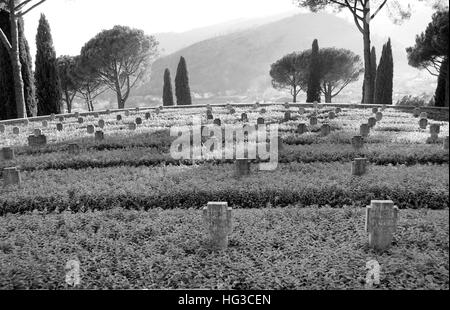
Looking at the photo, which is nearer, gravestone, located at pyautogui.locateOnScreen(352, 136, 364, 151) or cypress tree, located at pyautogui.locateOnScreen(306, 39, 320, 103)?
gravestone, located at pyautogui.locateOnScreen(352, 136, 364, 151)

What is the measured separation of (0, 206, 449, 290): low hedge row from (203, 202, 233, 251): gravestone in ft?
0.59

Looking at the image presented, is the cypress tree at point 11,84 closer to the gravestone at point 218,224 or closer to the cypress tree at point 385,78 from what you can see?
the cypress tree at point 385,78

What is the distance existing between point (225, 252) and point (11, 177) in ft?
20.8

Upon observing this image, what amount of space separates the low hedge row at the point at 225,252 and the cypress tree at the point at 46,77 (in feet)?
89.3

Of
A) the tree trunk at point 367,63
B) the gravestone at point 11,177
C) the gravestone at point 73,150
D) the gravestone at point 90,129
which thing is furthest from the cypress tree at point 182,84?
the gravestone at point 11,177

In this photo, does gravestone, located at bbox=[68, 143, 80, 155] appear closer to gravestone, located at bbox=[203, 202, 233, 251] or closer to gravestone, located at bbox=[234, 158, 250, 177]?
gravestone, located at bbox=[234, 158, 250, 177]

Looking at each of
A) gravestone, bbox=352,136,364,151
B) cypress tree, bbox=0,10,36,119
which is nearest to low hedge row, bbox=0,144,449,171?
gravestone, bbox=352,136,364,151

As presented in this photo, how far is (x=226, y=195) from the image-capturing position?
8.51 m

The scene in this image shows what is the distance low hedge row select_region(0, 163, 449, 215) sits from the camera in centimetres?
819

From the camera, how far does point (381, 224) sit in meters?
5.54

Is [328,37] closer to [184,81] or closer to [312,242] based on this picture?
[184,81]

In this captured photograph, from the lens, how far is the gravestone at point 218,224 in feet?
19.2

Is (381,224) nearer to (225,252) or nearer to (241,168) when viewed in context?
(225,252)
